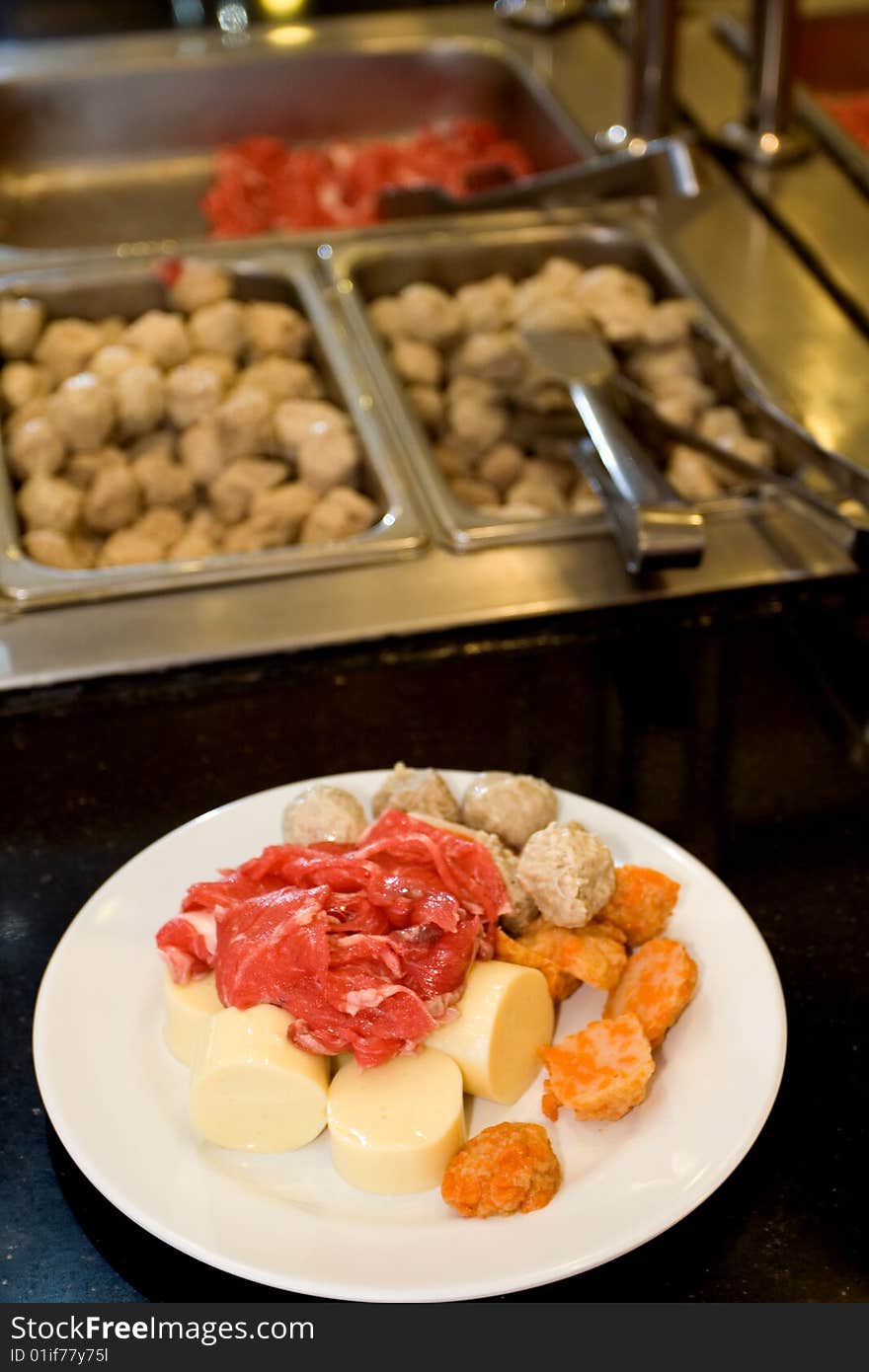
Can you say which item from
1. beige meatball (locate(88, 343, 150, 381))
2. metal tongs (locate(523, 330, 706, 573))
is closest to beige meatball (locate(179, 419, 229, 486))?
beige meatball (locate(88, 343, 150, 381))

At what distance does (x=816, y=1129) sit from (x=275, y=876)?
0.40m

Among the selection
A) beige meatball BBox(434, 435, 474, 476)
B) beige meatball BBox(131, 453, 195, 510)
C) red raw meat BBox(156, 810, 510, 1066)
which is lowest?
beige meatball BBox(434, 435, 474, 476)

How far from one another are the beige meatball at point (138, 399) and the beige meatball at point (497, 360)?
375 mm

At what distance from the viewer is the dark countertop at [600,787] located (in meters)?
0.91

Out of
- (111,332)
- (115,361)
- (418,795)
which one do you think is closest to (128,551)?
(115,361)

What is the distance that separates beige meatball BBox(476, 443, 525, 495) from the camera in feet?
5.73

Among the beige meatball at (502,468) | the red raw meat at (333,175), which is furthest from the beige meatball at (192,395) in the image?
the red raw meat at (333,175)

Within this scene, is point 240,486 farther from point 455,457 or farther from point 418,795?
point 418,795

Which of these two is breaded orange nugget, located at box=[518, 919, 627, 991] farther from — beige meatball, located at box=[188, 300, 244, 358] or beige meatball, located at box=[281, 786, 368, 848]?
beige meatball, located at box=[188, 300, 244, 358]

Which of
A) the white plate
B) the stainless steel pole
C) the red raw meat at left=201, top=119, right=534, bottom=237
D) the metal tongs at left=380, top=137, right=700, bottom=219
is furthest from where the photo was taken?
the red raw meat at left=201, top=119, right=534, bottom=237

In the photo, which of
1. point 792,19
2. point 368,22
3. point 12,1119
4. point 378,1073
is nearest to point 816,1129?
point 378,1073

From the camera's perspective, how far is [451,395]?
1797 mm

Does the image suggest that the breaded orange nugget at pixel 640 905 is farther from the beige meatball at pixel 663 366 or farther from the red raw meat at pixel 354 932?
the beige meatball at pixel 663 366

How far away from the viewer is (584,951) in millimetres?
1001
